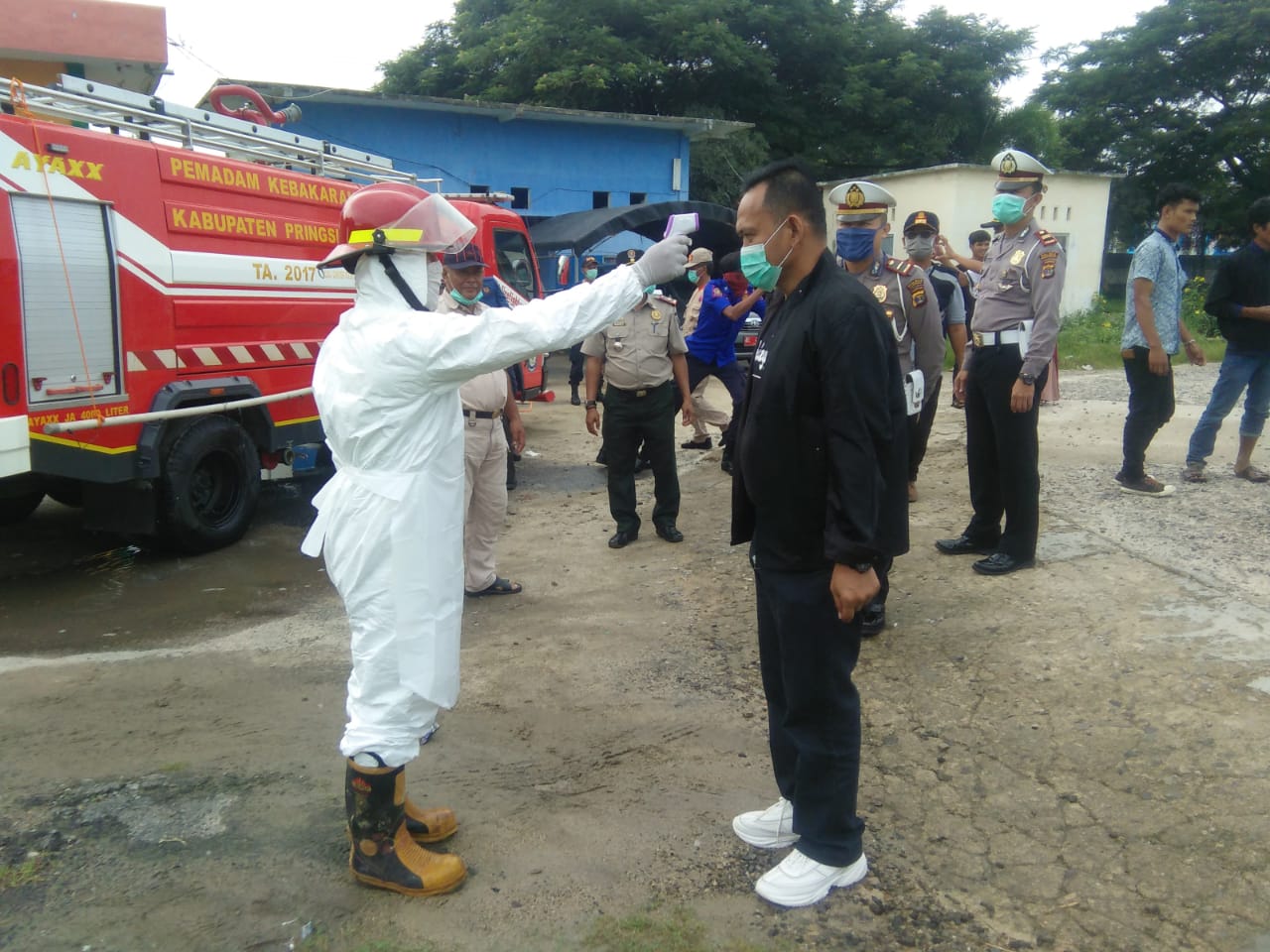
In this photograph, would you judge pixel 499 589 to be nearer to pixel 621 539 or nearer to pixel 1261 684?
pixel 621 539

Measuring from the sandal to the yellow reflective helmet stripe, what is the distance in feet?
10.2

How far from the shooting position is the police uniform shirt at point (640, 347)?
645 centimetres

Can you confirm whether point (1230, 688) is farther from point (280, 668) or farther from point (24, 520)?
point (24, 520)

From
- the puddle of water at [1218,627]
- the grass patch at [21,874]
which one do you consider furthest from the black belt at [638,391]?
the grass patch at [21,874]

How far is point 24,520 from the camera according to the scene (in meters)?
7.41

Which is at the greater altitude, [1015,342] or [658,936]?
[1015,342]

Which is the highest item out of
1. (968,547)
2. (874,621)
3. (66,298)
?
A: (66,298)

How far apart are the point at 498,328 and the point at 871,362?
1006 millimetres

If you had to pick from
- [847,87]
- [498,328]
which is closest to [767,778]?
[498,328]

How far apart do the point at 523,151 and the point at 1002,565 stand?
1728 centimetres

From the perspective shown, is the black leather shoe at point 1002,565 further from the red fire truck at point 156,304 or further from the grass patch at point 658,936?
the red fire truck at point 156,304

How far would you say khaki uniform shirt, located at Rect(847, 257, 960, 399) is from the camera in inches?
201

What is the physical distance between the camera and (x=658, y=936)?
260cm

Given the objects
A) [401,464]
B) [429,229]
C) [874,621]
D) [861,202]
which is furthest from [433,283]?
[874,621]
